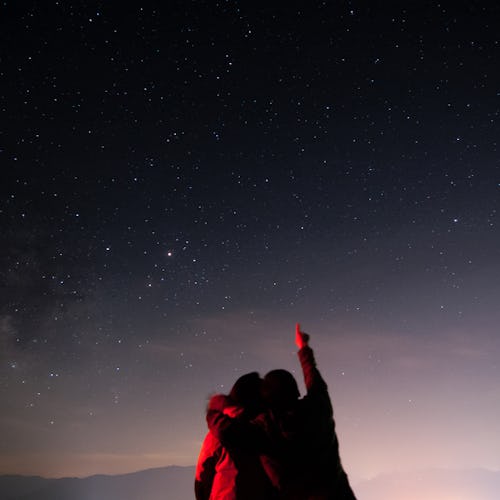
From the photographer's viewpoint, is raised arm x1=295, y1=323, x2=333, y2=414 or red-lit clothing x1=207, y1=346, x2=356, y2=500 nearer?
red-lit clothing x1=207, y1=346, x2=356, y2=500

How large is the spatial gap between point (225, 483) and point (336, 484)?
66 cm

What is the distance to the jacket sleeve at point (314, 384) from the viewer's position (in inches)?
96.2

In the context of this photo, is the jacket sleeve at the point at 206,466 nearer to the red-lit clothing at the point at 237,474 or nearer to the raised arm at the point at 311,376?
the red-lit clothing at the point at 237,474

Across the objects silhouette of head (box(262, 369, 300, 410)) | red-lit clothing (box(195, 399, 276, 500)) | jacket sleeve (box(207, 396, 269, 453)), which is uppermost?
silhouette of head (box(262, 369, 300, 410))

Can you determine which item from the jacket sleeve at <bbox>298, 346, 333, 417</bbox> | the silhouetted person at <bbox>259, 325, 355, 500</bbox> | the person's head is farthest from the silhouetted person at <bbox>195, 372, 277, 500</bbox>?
the jacket sleeve at <bbox>298, 346, 333, 417</bbox>

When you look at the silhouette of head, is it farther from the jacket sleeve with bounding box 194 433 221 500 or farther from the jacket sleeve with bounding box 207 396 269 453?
the jacket sleeve with bounding box 194 433 221 500

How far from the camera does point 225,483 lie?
2.41 metres

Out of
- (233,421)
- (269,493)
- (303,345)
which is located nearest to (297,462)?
(269,493)

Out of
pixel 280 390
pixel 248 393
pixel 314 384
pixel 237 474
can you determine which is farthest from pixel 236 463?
pixel 314 384

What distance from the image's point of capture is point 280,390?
237 centimetres

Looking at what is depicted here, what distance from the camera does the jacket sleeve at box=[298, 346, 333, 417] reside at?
96.2 inches

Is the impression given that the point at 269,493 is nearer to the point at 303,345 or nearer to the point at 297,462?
the point at 297,462

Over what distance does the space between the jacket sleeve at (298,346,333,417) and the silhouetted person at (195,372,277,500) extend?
32cm

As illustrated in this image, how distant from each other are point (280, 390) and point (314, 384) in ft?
1.01
